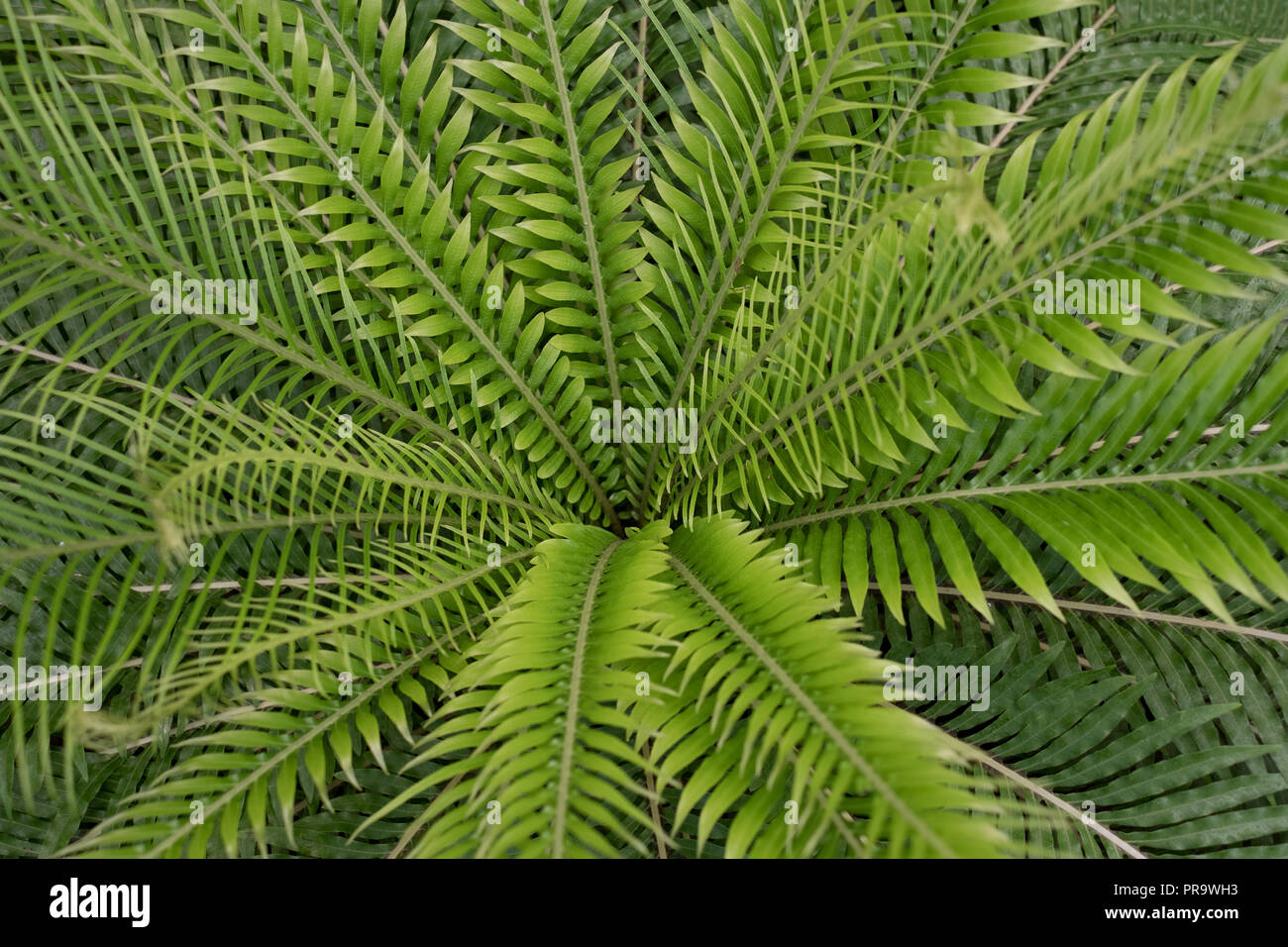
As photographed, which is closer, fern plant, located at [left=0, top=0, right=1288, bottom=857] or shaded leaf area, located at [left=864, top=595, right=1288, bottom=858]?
fern plant, located at [left=0, top=0, right=1288, bottom=857]

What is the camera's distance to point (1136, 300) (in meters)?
0.99

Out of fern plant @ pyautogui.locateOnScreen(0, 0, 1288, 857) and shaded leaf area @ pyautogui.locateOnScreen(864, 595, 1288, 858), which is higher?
fern plant @ pyautogui.locateOnScreen(0, 0, 1288, 857)

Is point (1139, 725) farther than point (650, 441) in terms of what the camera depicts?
No

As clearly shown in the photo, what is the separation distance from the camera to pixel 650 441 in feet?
4.66

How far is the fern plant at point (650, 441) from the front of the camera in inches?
37.1

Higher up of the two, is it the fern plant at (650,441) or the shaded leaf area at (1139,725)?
the fern plant at (650,441)

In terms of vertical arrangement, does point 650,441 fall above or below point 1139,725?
above

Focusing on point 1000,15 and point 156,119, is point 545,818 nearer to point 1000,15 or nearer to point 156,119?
point 1000,15

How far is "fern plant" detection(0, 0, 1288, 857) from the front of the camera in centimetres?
94

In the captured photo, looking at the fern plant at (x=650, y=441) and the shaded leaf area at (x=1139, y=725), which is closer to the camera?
the fern plant at (x=650, y=441)

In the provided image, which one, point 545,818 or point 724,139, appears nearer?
point 545,818
